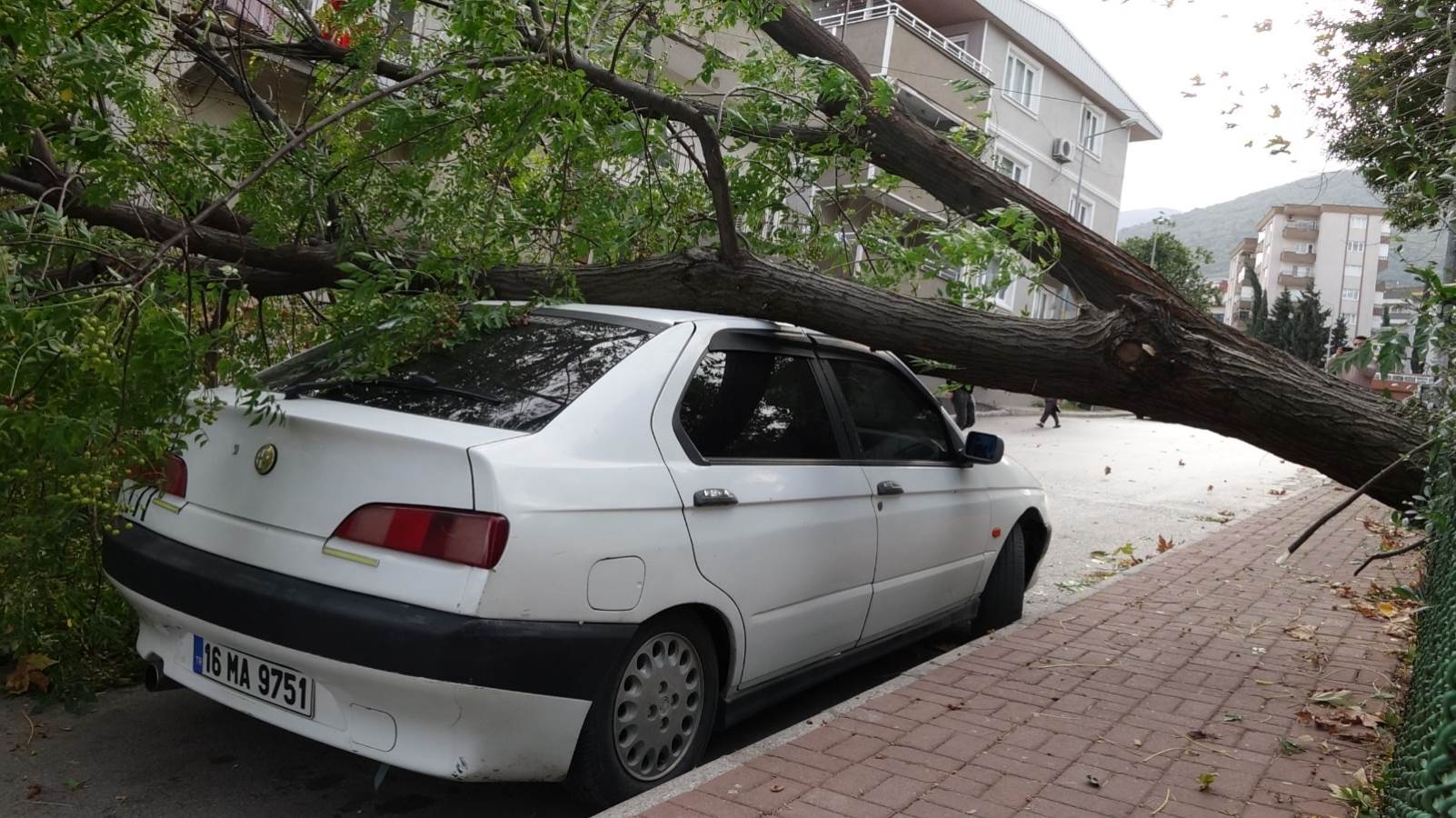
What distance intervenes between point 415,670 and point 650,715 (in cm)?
86

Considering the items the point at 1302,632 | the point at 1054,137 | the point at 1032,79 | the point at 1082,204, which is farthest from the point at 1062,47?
the point at 1302,632

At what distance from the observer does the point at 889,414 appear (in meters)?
5.13

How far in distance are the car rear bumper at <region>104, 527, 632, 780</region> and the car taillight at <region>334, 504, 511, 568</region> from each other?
6.3 inches

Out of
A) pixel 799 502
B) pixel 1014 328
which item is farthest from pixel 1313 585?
pixel 799 502

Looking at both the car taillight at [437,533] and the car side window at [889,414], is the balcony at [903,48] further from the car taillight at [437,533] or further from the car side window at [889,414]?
the car taillight at [437,533]

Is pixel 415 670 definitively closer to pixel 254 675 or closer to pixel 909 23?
pixel 254 675

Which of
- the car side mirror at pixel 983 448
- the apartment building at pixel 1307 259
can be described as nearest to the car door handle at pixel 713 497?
the car side mirror at pixel 983 448

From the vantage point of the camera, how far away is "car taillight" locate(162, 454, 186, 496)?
3666 mm

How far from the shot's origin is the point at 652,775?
3.60 meters

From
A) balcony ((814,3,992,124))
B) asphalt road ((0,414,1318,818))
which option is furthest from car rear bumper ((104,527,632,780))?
balcony ((814,3,992,124))

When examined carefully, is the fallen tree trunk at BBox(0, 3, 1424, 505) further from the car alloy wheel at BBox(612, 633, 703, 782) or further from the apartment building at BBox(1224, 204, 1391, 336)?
the apartment building at BBox(1224, 204, 1391, 336)

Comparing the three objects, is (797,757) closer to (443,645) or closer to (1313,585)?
(443,645)

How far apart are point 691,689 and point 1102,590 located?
409 cm

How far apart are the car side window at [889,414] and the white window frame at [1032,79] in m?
29.3
